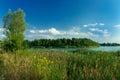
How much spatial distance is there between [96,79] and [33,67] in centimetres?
206

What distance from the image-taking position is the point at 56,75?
590cm

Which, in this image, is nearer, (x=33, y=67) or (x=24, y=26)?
(x=33, y=67)

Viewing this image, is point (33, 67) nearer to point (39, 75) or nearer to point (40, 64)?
point (40, 64)

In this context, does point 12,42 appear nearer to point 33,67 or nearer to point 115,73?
point 33,67

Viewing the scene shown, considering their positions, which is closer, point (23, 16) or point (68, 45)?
point (23, 16)

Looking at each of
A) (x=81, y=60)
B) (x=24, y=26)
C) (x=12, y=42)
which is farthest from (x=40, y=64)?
(x=24, y=26)

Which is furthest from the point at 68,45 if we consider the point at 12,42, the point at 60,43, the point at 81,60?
the point at 81,60

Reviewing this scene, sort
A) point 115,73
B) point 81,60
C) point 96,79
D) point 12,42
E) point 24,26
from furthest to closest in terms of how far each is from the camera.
→ point 24,26 → point 12,42 → point 81,60 → point 115,73 → point 96,79

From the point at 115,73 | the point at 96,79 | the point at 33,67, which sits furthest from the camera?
the point at 33,67

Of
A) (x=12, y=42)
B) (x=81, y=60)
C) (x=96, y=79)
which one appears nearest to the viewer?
(x=96, y=79)

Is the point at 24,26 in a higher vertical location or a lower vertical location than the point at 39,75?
higher

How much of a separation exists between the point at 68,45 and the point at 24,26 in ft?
111

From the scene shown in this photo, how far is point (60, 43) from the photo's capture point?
7262 centimetres

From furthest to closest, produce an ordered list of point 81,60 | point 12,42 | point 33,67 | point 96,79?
point 12,42
point 81,60
point 33,67
point 96,79
